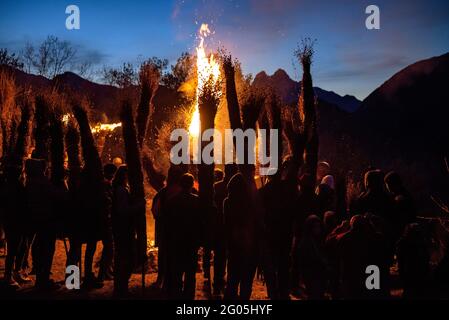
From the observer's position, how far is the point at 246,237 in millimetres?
7105

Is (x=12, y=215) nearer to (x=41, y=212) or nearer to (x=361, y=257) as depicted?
(x=41, y=212)

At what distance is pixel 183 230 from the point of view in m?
7.55

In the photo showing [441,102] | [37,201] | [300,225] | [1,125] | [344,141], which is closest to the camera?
[37,201]

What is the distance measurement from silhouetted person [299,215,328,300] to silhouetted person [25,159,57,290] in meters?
4.38

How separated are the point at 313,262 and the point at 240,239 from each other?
3.96ft

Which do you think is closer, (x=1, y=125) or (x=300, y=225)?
(x=300, y=225)

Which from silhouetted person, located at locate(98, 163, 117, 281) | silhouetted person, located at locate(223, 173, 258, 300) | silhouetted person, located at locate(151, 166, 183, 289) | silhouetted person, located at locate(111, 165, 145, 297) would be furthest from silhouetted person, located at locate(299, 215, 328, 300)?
silhouetted person, located at locate(98, 163, 117, 281)

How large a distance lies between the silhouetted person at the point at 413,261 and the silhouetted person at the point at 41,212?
5.93 meters

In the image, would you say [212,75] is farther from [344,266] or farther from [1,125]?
[1,125]

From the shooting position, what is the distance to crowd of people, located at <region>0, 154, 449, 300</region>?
7176 mm

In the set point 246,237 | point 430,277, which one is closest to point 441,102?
point 430,277

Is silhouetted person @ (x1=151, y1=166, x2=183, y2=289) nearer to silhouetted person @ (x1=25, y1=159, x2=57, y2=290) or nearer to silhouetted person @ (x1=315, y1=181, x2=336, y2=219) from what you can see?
silhouetted person @ (x1=25, y1=159, x2=57, y2=290)

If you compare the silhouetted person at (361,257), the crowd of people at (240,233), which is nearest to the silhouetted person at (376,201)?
the crowd of people at (240,233)
